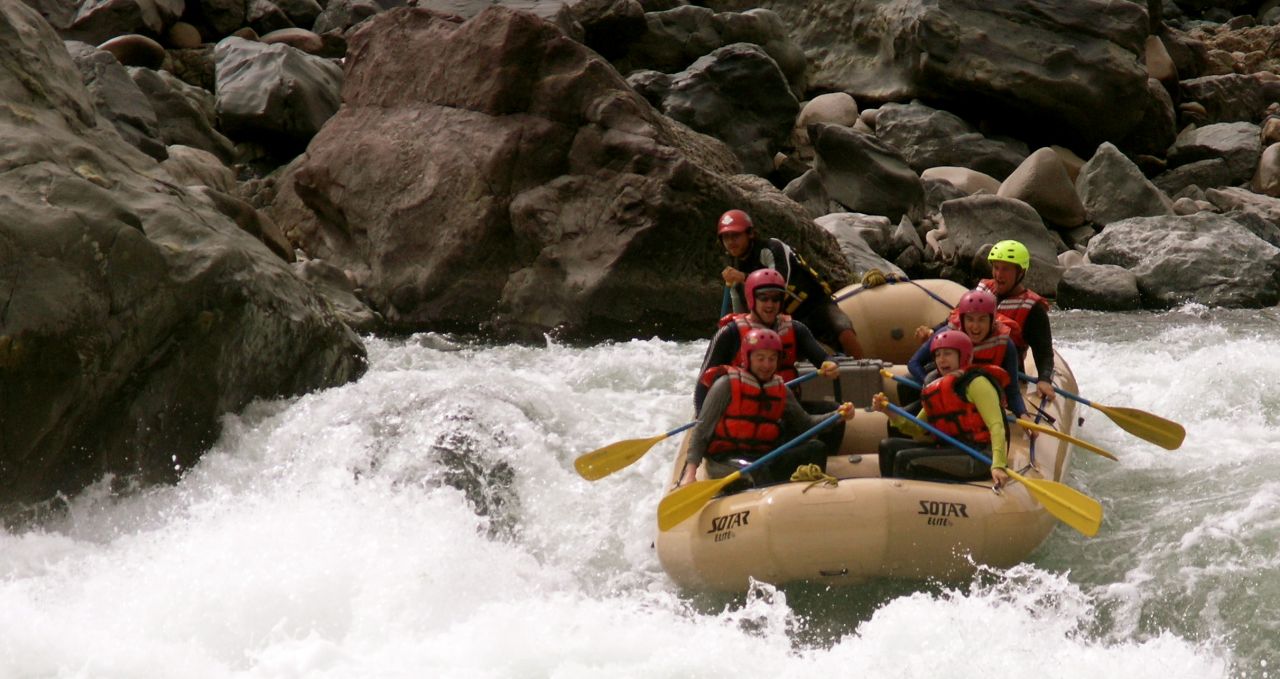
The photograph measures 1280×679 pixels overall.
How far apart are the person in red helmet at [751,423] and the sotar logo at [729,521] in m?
0.42

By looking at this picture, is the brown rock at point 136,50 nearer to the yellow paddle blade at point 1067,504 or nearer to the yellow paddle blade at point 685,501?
the yellow paddle blade at point 685,501

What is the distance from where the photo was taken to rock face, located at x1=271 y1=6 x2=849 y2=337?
9.94 metres

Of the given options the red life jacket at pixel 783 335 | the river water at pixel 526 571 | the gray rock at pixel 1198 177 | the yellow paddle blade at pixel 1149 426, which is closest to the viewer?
the river water at pixel 526 571

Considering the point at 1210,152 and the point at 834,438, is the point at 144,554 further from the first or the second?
the point at 1210,152

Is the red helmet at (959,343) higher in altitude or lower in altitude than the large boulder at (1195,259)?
higher

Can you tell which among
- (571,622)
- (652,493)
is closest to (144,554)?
(571,622)

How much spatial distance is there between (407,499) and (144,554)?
128 cm

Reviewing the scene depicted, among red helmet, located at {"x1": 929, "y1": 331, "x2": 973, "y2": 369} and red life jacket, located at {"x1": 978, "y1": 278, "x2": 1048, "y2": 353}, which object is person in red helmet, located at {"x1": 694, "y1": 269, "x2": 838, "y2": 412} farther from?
red life jacket, located at {"x1": 978, "y1": 278, "x2": 1048, "y2": 353}

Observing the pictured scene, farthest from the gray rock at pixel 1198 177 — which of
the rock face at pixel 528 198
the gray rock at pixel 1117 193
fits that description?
the rock face at pixel 528 198

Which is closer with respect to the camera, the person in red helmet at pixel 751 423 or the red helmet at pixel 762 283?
the person in red helmet at pixel 751 423

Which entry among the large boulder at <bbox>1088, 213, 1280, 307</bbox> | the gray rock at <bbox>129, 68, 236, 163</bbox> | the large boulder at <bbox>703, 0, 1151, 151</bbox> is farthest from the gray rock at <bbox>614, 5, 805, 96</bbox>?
Result: the large boulder at <bbox>1088, 213, 1280, 307</bbox>

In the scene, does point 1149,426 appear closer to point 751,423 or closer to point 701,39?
point 751,423

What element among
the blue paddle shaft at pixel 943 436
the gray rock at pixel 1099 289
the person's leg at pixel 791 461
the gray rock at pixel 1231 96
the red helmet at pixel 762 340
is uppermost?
the red helmet at pixel 762 340

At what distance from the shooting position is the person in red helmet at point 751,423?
5.99 m
